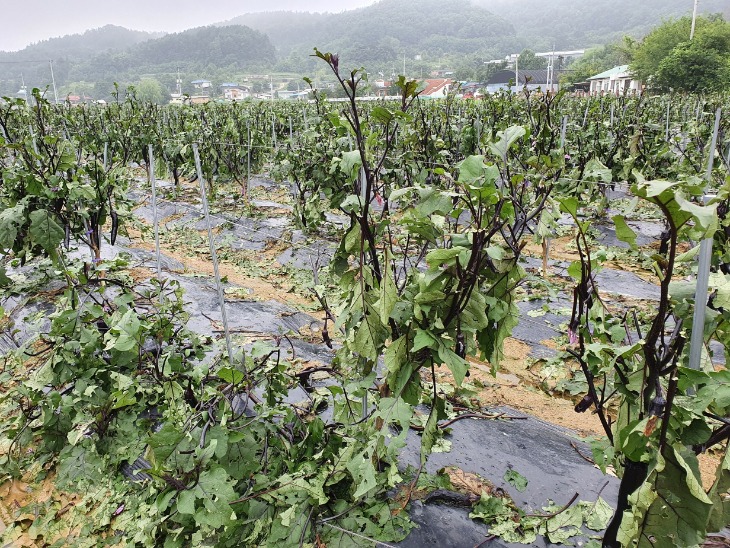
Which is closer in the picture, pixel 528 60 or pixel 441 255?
pixel 441 255

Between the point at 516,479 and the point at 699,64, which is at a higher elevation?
the point at 699,64

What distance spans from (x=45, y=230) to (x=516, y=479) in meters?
3.04

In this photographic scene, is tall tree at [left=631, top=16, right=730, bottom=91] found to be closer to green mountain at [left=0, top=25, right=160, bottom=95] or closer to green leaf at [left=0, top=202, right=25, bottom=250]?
green leaf at [left=0, top=202, right=25, bottom=250]

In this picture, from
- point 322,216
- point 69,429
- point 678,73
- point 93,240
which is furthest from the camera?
point 678,73

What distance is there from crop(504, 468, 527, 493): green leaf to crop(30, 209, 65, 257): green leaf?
2.94m

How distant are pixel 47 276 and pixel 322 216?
14.0ft

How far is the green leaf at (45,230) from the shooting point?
303 cm

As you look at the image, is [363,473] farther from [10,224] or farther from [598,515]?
[10,224]

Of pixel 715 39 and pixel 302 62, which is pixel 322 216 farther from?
pixel 302 62

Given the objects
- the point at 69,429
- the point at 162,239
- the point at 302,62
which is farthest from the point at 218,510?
the point at 302,62

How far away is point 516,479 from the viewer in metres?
2.42

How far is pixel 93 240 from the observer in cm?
420

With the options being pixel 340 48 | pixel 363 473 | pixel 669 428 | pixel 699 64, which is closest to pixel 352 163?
pixel 363 473

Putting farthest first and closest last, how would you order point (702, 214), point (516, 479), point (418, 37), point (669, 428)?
point (418, 37)
point (516, 479)
point (669, 428)
point (702, 214)
